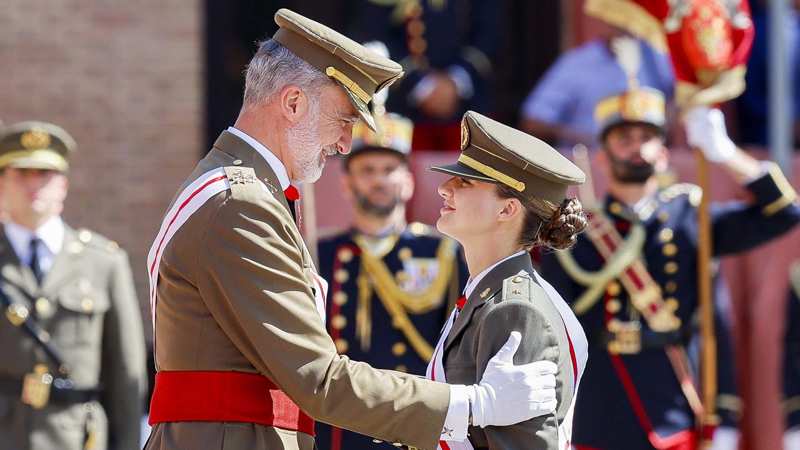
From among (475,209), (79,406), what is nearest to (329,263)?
(79,406)

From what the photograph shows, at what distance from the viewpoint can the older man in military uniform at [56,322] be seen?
5.40 metres

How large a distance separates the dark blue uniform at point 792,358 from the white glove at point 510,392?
112 inches

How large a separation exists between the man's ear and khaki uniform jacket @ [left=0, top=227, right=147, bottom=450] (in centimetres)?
226

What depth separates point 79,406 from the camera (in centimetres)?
548

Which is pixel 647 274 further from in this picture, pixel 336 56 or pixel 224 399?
pixel 224 399

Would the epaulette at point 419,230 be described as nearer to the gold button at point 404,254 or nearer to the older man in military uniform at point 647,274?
the gold button at point 404,254

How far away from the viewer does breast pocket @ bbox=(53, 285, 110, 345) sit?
5.50 meters

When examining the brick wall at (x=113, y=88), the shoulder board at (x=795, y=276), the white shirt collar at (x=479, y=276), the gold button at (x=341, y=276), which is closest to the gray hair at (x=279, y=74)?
the white shirt collar at (x=479, y=276)

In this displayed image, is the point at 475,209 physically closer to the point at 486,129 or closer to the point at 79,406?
the point at 486,129

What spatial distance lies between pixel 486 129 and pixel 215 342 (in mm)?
830

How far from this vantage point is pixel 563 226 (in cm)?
362

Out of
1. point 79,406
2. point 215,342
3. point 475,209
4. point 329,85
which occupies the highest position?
point 329,85

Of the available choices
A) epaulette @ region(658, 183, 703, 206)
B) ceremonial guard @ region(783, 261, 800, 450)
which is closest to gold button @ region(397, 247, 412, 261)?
epaulette @ region(658, 183, 703, 206)

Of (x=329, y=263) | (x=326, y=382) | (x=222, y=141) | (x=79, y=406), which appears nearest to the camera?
(x=326, y=382)
